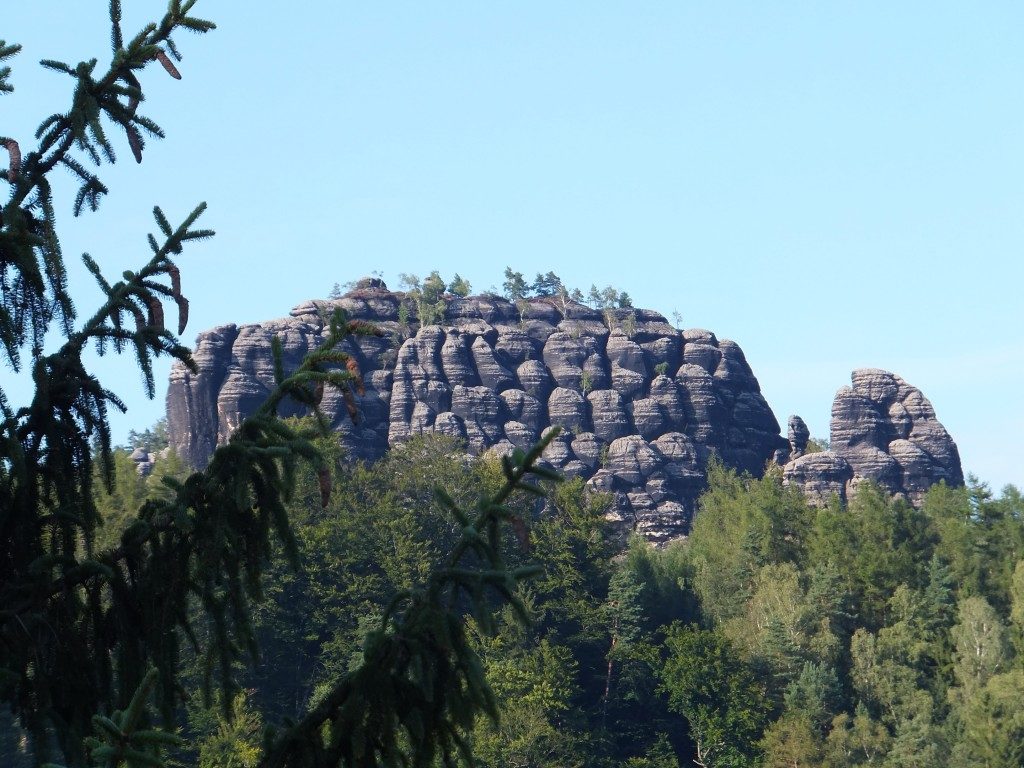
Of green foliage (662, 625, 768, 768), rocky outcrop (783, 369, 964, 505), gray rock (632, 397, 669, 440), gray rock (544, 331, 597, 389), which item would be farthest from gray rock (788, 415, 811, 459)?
green foliage (662, 625, 768, 768)

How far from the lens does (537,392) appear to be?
4638 inches

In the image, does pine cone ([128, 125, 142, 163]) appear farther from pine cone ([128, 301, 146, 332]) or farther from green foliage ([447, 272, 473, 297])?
green foliage ([447, 272, 473, 297])

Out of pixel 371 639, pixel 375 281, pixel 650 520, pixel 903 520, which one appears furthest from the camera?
pixel 375 281

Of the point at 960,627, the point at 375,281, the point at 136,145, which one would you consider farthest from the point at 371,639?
the point at 375,281

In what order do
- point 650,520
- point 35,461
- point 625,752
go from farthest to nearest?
1. point 650,520
2. point 625,752
3. point 35,461

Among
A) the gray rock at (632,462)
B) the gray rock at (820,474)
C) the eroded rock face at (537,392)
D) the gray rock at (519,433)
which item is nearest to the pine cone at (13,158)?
the eroded rock face at (537,392)

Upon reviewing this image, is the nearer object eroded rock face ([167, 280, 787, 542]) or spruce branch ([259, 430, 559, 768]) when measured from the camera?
spruce branch ([259, 430, 559, 768])

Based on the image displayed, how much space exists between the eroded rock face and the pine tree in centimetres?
9793

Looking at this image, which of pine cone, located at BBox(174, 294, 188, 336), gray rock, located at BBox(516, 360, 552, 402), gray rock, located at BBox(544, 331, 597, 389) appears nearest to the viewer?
pine cone, located at BBox(174, 294, 188, 336)

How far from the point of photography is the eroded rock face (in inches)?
4385

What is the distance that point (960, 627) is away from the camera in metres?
71.7

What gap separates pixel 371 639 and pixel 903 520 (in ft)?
269

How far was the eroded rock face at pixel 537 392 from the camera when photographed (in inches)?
4385

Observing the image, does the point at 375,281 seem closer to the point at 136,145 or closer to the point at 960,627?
the point at 960,627
